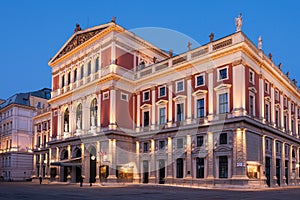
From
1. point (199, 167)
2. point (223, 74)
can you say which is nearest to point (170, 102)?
point (223, 74)

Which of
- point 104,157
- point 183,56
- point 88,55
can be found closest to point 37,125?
point 88,55

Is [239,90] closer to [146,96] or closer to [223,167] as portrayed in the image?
[223,167]

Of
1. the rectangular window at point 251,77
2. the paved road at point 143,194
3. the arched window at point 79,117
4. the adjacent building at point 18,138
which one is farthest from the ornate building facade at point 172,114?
the adjacent building at point 18,138

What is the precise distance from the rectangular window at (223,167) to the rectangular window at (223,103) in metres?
5.01

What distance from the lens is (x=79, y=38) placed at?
55219mm

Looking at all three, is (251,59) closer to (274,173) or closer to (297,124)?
(274,173)

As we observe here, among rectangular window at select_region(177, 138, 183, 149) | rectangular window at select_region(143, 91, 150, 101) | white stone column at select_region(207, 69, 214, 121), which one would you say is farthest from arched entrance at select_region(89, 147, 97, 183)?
white stone column at select_region(207, 69, 214, 121)

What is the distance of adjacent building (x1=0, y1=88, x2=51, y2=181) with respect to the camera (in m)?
79.5

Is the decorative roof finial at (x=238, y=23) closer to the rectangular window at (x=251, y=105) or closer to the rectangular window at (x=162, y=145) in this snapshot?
the rectangular window at (x=251, y=105)

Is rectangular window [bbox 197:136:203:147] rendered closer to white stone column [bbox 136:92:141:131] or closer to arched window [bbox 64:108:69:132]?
white stone column [bbox 136:92:141:131]

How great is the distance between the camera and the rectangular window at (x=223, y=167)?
37.1 meters

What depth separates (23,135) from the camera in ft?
268

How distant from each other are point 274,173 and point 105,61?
85.5 ft

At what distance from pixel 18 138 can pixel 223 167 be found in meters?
57.3
